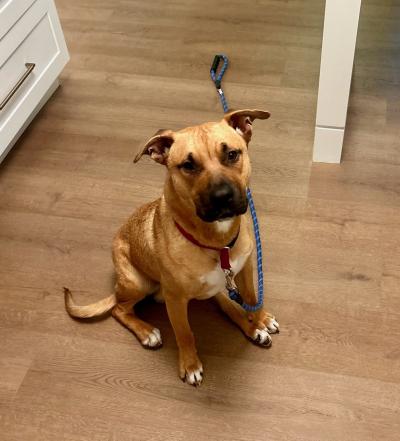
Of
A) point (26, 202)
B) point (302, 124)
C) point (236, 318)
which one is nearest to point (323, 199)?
point (302, 124)

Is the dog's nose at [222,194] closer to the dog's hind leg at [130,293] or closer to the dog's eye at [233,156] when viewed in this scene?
the dog's eye at [233,156]

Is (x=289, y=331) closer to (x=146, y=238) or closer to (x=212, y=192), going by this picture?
(x=146, y=238)

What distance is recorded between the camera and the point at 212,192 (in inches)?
51.0

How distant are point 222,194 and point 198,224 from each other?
0.17 meters

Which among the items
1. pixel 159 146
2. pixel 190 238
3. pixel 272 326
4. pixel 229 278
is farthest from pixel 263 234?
pixel 159 146

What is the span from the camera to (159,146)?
1.44 metres

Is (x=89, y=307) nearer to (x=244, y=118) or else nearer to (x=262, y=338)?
(x=262, y=338)

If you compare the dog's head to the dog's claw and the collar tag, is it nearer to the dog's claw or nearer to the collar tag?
the collar tag

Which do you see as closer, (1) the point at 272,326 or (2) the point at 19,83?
(1) the point at 272,326

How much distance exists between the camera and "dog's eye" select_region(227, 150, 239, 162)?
1.36 meters

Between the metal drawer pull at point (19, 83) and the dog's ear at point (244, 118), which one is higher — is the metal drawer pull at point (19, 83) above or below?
below

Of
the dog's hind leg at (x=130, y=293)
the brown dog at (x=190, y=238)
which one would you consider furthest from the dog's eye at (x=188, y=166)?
the dog's hind leg at (x=130, y=293)

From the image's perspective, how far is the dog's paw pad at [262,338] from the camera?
1742mm

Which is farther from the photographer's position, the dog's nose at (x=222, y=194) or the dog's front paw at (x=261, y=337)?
the dog's front paw at (x=261, y=337)
